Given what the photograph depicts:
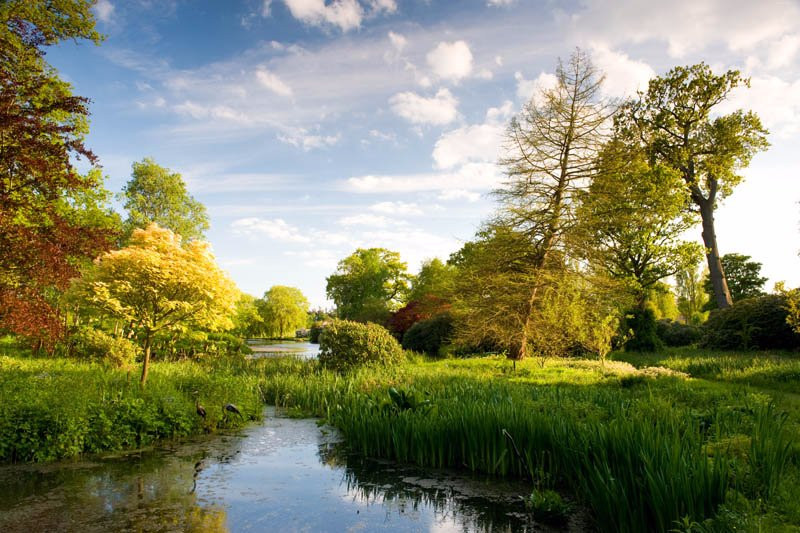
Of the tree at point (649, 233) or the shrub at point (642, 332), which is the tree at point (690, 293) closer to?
the tree at point (649, 233)

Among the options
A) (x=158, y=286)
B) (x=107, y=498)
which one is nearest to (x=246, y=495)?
(x=107, y=498)

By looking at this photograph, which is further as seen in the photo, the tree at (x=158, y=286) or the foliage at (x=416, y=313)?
the foliage at (x=416, y=313)

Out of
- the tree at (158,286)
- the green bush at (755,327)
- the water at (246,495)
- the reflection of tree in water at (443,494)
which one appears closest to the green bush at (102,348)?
the tree at (158,286)

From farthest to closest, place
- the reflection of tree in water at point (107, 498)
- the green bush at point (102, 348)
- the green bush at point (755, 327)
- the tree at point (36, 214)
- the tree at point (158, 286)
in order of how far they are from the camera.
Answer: the green bush at point (755, 327) < the green bush at point (102, 348) < the tree at point (36, 214) < the tree at point (158, 286) < the reflection of tree in water at point (107, 498)

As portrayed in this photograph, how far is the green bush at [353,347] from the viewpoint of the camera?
572 inches

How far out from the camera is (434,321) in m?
22.1

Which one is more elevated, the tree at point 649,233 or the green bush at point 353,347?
the tree at point 649,233

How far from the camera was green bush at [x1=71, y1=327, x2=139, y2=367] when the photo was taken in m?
13.9

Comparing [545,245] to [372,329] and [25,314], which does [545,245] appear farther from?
[25,314]

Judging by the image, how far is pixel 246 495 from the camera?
520 cm

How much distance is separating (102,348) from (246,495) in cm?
1240

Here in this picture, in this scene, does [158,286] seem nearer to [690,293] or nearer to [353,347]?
[353,347]

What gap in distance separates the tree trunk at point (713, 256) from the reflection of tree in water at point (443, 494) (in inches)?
913

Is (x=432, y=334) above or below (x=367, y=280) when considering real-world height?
below
